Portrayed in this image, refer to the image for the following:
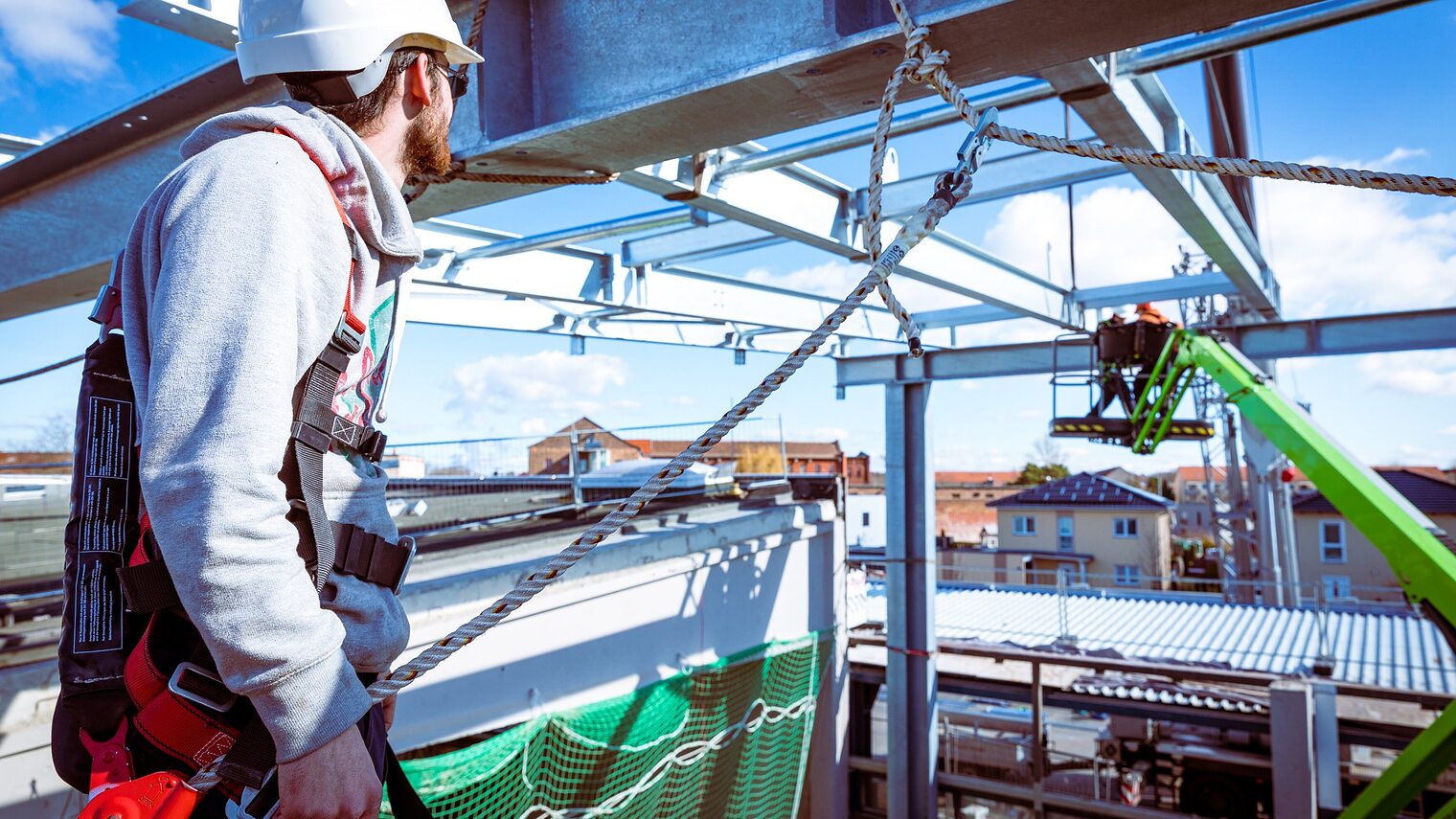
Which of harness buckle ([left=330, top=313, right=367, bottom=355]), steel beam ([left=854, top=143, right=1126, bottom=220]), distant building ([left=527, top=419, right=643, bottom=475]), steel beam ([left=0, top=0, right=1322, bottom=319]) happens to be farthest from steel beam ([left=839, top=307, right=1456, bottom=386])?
harness buckle ([left=330, top=313, right=367, bottom=355])

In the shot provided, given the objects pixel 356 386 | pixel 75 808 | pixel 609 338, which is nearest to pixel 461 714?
pixel 75 808

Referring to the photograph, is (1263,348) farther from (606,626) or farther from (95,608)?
(95,608)

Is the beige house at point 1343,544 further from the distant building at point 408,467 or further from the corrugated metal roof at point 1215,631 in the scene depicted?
the distant building at point 408,467

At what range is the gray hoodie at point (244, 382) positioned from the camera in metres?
1.03

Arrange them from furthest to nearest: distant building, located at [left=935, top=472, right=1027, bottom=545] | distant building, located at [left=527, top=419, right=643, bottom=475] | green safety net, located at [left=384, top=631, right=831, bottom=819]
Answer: distant building, located at [left=935, top=472, right=1027, bottom=545]
distant building, located at [left=527, top=419, right=643, bottom=475]
green safety net, located at [left=384, top=631, right=831, bottom=819]

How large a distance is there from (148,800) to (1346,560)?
34.5 metres

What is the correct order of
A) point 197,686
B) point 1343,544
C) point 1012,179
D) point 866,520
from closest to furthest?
point 197,686 < point 1012,179 < point 866,520 < point 1343,544

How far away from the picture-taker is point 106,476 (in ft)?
4.24

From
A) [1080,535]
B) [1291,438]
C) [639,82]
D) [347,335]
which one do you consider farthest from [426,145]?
[1080,535]

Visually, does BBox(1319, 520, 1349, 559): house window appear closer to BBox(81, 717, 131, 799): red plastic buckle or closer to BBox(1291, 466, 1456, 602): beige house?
BBox(1291, 466, 1456, 602): beige house

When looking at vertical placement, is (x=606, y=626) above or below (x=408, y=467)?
below

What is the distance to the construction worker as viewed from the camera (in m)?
1.04

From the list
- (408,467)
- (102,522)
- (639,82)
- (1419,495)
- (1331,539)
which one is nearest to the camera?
(102,522)

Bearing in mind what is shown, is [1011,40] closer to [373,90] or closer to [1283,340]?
[373,90]
